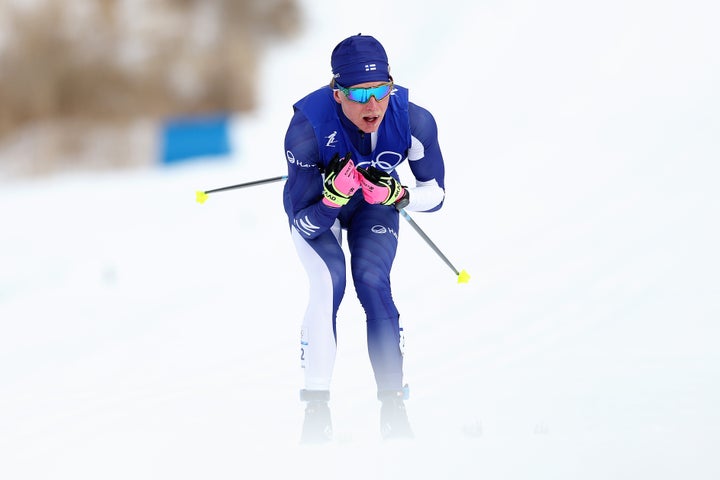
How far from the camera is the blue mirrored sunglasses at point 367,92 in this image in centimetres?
386

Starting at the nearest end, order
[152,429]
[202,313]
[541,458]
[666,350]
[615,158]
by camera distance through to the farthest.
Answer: [541,458] < [152,429] < [666,350] < [202,313] < [615,158]

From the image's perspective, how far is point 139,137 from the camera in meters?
12.4

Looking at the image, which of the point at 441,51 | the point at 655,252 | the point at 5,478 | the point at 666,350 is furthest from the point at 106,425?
Result: the point at 441,51

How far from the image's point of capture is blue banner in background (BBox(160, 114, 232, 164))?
12.0m

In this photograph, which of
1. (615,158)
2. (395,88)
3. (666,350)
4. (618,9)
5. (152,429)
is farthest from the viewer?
(618,9)

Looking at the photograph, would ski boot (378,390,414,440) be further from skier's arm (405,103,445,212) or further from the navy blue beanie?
the navy blue beanie

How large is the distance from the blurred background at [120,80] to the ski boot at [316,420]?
26.5ft

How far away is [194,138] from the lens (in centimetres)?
1223

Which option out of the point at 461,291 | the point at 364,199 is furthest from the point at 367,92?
the point at 461,291

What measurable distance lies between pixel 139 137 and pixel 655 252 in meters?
7.29

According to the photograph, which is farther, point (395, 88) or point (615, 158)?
point (615, 158)

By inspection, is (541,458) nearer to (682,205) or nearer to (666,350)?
(666,350)

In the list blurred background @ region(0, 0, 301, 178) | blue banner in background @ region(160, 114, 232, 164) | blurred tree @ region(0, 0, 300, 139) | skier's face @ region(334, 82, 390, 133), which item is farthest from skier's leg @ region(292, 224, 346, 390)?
blurred tree @ region(0, 0, 300, 139)

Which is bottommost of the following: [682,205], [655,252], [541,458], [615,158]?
[541,458]
